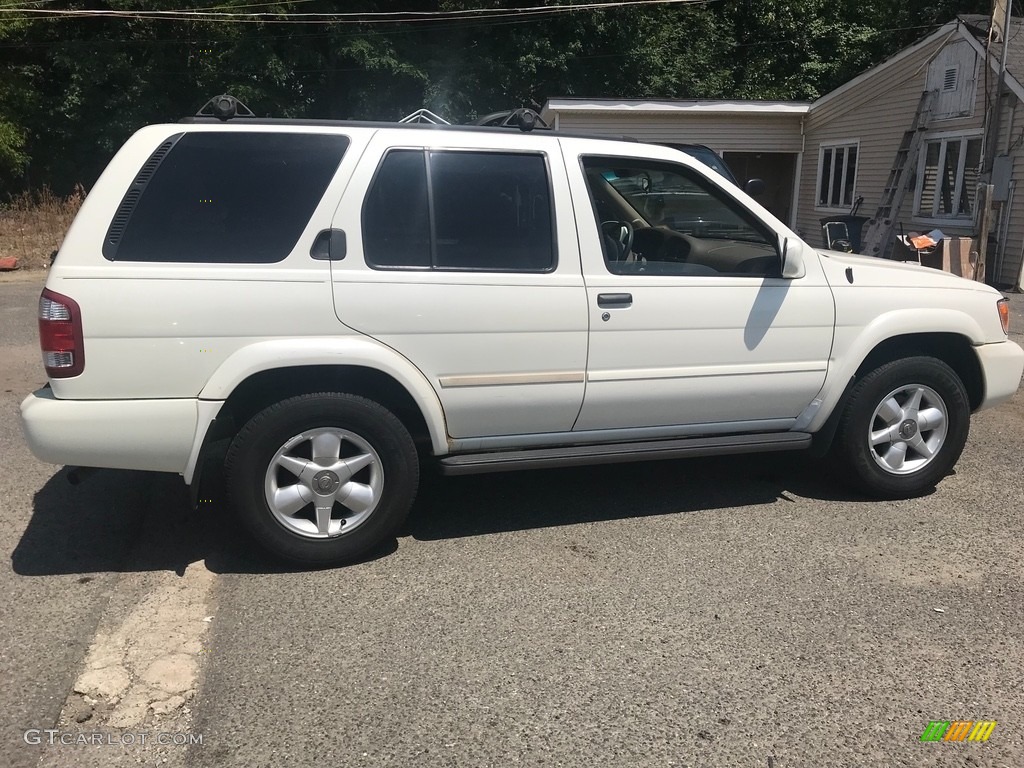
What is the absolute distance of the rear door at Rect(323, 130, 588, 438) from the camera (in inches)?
151

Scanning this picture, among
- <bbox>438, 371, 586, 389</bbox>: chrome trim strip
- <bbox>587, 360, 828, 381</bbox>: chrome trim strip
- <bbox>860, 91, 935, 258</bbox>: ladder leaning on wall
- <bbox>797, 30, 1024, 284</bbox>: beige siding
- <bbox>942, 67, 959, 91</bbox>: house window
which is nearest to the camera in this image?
<bbox>438, 371, 586, 389</bbox>: chrome trim strip

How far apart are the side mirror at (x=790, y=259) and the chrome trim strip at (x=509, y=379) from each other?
1.19m

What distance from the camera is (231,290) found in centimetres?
363

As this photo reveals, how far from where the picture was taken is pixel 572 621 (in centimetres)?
354

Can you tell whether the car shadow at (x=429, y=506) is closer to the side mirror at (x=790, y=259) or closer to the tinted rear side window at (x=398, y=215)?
the side mirror at (x=790, y=259)

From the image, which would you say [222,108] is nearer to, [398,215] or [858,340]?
[398,215]

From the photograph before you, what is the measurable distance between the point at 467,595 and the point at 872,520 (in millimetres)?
2268

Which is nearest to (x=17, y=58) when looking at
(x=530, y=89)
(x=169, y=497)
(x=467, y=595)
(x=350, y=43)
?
(x=350, y=43)

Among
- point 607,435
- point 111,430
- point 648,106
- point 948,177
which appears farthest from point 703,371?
point 648,106

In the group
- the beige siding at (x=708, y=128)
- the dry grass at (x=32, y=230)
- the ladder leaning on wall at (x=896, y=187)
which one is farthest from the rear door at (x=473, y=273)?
the dry grass at (x=32, y=230)

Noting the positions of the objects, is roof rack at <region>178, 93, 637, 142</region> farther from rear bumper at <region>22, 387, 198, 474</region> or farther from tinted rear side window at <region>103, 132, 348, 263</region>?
rear bumper at <region>22, 387, 198, 474</region>

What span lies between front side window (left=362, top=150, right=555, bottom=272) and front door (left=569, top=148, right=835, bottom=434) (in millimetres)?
236

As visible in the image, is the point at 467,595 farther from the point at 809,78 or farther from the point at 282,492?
the point at 809,78

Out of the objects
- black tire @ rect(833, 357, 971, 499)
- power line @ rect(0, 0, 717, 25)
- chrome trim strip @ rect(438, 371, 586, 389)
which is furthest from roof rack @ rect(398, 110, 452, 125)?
power line @ rect(0, 0, 717, 25)
